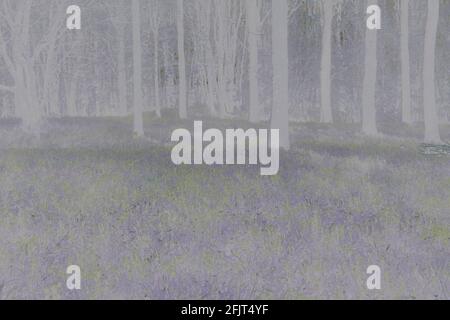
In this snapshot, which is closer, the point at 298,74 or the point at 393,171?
the point at 393,171

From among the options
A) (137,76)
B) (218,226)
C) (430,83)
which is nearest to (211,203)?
(218,226)

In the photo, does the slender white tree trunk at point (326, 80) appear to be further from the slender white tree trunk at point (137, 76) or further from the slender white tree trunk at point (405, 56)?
the slender white tree trunk at point (137, 76)

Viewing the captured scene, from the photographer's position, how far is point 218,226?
7.92 m

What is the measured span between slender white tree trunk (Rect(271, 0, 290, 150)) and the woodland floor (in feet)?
3.15

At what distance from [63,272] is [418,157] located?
10383 mm

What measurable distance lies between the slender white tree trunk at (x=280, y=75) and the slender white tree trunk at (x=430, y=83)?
541 centimetres

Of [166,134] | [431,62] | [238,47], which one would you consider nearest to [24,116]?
[166,134]

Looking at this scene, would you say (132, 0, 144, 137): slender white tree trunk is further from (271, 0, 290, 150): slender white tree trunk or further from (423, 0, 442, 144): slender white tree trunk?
(423, 0, 442, 144): slender white tree trunk

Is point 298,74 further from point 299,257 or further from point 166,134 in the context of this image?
point 299,257

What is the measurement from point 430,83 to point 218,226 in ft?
38.4

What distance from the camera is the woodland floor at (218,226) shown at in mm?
6289

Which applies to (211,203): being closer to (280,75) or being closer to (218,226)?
(218,226)

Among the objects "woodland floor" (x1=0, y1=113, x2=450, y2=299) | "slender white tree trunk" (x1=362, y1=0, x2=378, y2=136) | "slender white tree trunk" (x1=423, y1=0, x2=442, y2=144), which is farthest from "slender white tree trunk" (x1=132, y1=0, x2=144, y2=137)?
"slender white tree trunk" (x1=423, y1=0, x2=442, y2=144)

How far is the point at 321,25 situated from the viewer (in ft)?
87.8
